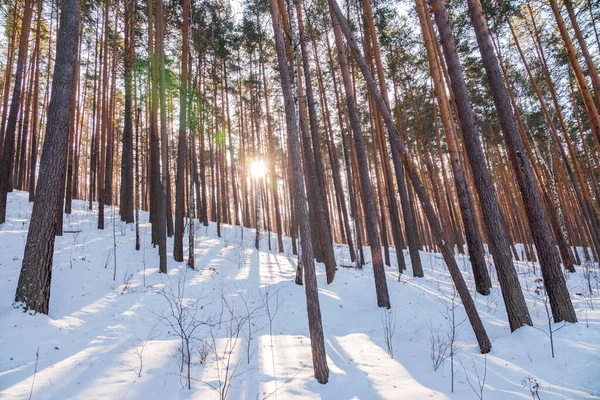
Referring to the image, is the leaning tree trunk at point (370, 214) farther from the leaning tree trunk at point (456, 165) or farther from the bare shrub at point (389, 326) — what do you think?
the leaning tree trunk at point (456, 165)

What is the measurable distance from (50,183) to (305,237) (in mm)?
4818

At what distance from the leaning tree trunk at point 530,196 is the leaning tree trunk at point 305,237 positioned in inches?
154

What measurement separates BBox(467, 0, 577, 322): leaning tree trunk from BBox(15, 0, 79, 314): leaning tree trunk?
808 cm

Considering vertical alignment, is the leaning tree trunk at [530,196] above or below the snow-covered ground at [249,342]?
above

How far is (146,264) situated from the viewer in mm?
8703

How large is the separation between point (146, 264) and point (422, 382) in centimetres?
827

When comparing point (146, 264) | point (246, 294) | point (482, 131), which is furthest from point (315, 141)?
point (482, 131)

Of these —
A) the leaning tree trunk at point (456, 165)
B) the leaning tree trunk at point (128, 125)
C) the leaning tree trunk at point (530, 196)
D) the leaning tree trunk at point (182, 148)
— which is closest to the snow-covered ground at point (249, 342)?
the leaning tree trunk at point (530, 196)

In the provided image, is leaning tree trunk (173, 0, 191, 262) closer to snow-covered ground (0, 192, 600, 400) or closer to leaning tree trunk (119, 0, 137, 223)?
snow-covered ground (0, 192, 600, 400)

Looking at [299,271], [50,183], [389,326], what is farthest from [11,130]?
[389,326]

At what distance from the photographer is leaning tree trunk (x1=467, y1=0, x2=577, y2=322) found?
4.62 metres

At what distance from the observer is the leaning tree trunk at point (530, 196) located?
462cm

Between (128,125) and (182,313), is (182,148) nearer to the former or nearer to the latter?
(128,125)

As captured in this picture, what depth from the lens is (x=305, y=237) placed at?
4109mm
